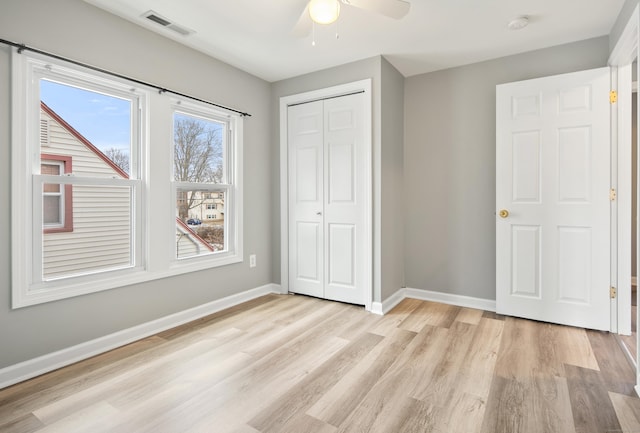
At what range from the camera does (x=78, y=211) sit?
92.1 inches

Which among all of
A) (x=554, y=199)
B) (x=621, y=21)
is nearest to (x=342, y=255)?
(x=554, y=199)

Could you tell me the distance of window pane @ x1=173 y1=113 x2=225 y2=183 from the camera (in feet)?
9.86

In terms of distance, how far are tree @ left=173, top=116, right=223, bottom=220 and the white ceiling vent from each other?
69 cm

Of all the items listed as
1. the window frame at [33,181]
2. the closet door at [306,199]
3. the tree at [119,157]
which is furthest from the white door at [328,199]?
the window frame at [33,181]

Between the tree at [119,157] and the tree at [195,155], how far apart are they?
0.41 m

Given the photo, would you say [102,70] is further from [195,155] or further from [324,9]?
[324,9]

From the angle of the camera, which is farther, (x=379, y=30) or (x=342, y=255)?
(x=342, y=255)

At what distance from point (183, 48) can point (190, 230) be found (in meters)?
1.61

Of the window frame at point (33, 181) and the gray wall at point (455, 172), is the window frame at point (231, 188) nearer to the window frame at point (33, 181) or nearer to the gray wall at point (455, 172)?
the window frame at point (33, 181)

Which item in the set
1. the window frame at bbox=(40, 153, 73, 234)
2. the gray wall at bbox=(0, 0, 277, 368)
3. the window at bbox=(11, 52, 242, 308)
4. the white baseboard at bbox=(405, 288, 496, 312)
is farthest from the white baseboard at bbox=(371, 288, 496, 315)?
the window frame at bbox=(40, 153, 73, 234)

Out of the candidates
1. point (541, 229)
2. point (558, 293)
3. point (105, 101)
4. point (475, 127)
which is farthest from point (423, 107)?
point (105, 101)

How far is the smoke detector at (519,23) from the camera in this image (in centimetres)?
251

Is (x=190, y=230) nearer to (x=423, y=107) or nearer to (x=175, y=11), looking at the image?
(x=175, y=11)

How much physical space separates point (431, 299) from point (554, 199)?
152 centimetres
